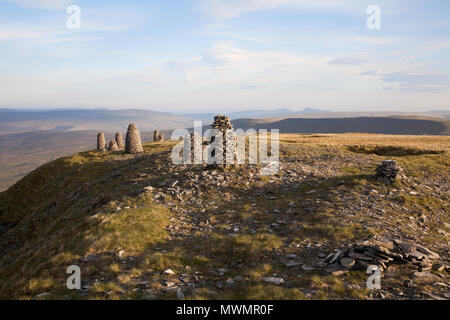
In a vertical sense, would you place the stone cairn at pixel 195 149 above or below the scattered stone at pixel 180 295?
above

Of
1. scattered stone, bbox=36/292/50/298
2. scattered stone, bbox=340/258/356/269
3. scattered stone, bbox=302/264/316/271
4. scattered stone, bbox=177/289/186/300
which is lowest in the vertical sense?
scattered stone, bbox=36/292/50/298

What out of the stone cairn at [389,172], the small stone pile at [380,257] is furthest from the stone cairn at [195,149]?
the small stone pile at [380,257]

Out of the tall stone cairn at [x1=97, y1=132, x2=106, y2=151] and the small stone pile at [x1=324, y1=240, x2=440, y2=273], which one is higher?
the tall stone cairn at [x1=97, y1=132, x2=106, y2=151]

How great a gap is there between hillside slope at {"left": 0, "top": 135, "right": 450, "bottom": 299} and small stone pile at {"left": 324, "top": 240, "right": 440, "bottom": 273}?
1.27 ft

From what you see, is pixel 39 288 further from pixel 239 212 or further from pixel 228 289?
pixel 239 212

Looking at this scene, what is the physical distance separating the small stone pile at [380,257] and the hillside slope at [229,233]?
0.39 metres

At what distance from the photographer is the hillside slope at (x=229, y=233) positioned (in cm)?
997

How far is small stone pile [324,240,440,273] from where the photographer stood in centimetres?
1066

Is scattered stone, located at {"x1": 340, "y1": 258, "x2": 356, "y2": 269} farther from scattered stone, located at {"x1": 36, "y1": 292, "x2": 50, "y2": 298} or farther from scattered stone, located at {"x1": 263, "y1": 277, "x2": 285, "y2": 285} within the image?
scattered stone, located at {"x1": 36, "y1": 292, "x2": 50, "y2": 298}

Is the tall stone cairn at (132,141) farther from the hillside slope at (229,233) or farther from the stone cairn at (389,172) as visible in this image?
the stone cairn at (389,172)

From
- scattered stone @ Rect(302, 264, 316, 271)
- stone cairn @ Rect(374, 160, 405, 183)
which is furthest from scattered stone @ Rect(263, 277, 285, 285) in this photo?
stone cairn @ Rect(374, 160, 405, 183)
